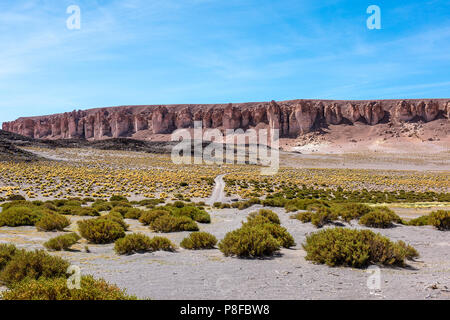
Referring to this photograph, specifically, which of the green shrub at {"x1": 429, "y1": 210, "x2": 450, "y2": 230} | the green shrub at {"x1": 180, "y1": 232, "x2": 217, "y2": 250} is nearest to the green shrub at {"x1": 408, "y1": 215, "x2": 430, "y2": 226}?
the green shrub at {"x1": 429, "y1": 210, "x2": 450, "y2": 230}

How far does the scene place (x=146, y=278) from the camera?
6008 millimetres

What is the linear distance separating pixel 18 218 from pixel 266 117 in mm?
124628

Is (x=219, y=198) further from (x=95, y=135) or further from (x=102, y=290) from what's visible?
(x=95, y=135)

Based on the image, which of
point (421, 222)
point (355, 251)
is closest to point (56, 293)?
point (355, 251)

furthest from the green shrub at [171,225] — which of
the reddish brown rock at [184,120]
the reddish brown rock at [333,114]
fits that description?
the reddish brown rock at [184,120]

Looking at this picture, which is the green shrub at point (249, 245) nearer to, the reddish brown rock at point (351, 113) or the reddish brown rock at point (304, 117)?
the reddish brown rock at point (304, 117)

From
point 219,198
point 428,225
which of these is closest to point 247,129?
point 219,198

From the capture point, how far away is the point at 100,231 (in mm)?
9586

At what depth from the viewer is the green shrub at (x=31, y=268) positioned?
17.4ft

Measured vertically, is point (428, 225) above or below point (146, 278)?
below

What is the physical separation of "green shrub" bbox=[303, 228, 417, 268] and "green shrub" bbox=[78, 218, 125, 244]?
19.0 feet

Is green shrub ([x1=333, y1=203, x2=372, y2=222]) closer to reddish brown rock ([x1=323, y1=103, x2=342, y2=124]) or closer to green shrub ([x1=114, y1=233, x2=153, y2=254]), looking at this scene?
green shrub ([x1=114, y1=233, x2=153, y2=254])
